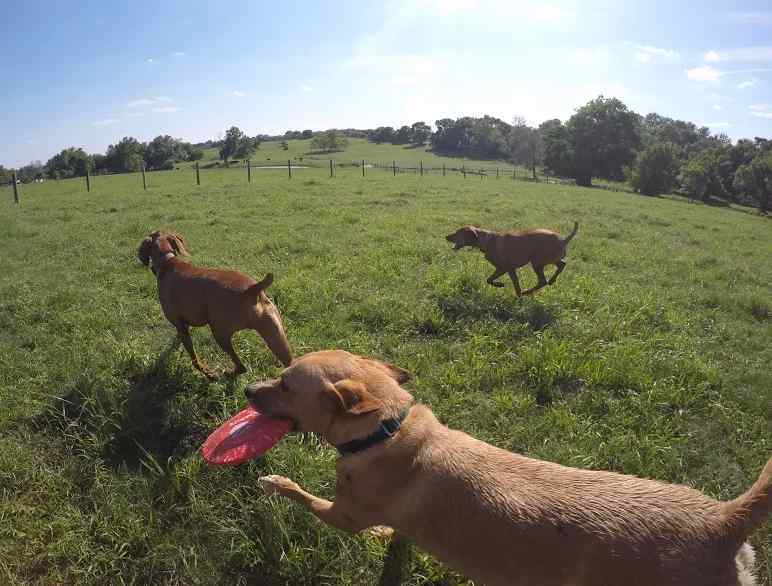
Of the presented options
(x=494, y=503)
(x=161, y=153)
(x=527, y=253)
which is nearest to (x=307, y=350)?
(x=494, y=503)

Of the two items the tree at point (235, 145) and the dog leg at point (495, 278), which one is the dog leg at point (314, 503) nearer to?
the dog leg at point (495, 278)

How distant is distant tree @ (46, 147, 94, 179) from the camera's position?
81250 millimetres

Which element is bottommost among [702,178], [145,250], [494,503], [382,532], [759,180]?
[382,532]

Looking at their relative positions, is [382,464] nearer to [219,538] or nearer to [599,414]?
[219,538]

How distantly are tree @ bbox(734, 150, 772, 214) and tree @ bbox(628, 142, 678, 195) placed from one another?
562 inches

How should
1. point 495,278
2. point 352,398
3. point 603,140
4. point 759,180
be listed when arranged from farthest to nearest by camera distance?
point 759,180 → point 603,140 → point 495,278 → point 352,398

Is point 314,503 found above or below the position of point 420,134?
below

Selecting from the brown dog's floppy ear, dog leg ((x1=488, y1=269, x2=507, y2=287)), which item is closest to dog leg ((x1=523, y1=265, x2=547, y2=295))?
dog leg ((x1=488, y1=269, x2=507, y2=287))

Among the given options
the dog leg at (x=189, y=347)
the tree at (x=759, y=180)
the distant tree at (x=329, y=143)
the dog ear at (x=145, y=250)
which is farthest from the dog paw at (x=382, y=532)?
the distant tree at (x=329, y=143)

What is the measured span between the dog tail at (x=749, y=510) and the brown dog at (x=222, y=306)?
363 centimetres

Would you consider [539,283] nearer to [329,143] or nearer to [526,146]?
[526,146]

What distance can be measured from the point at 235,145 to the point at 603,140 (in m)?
57.7

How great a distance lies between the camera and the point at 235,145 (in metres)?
79.0

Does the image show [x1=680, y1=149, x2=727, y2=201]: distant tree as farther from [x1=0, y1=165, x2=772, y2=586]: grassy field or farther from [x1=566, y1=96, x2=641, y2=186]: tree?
[x1=0, y1=165, x2=772, y2=586]: grassy field
